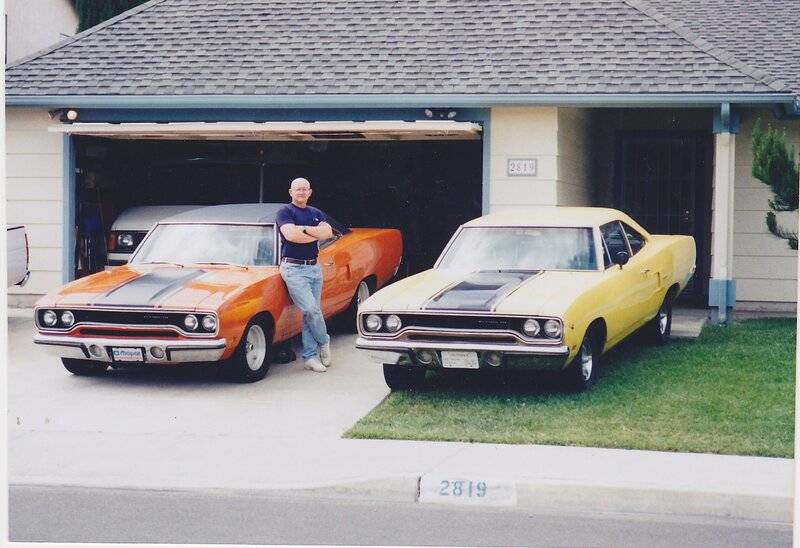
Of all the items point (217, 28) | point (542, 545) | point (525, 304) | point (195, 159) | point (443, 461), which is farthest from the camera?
point (195, 159)

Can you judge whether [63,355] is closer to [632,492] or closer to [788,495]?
[632,492]

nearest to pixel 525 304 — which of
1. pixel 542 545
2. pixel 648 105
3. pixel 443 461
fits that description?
pixel 443 461

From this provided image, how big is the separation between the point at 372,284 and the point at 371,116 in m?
2.32

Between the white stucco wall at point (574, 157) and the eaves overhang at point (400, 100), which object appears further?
the white stucco wall at point (574, 157)

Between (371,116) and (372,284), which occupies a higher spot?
(371,116)

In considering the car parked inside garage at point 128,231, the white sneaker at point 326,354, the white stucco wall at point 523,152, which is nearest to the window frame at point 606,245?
the white stucco wall at point 523,152

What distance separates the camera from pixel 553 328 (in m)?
8.80

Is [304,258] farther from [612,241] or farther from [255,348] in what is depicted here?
[612,241]

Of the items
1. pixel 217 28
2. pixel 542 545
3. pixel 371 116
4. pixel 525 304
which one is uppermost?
pixel 217 28

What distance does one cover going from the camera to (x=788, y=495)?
21.2 ft

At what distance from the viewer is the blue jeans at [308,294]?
10.4 metres

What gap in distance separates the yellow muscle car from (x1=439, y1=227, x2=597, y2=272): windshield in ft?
→ 0.04

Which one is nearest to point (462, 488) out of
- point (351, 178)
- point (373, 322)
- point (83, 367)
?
point (373, 322)

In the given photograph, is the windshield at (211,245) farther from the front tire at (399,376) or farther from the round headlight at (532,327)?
the round headlight at (532,327)
